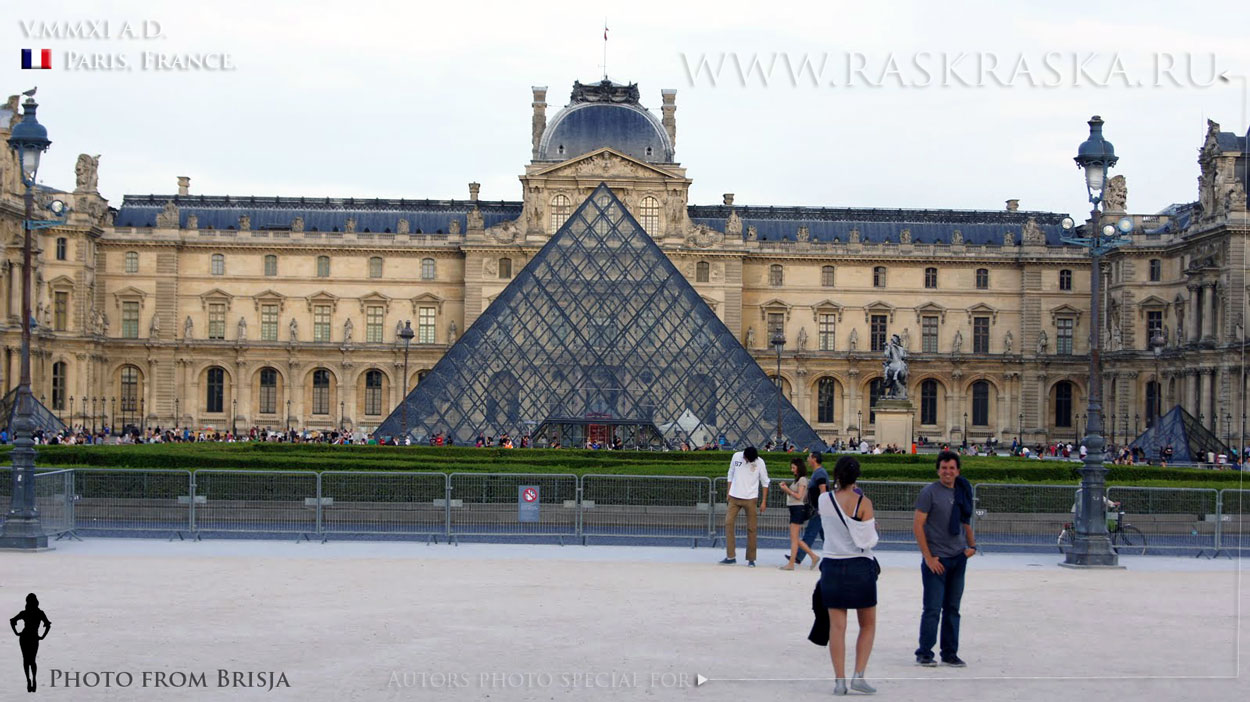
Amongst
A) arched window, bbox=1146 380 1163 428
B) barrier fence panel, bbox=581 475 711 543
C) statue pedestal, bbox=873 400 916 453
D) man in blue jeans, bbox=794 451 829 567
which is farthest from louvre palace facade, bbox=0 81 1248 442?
man in blue jeans, bbox=794 451 829 567

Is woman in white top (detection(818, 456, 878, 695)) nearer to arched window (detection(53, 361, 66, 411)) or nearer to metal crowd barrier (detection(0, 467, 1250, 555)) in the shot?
metal crowd barrier (detection(0, 467, 1250, 555))

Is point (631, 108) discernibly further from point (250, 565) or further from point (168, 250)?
point (250, 565)

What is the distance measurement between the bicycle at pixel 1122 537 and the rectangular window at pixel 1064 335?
44.5 meters

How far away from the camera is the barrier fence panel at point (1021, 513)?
1828cm

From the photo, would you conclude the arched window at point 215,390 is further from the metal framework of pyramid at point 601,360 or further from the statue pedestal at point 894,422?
the statue pedestal at point 894,422

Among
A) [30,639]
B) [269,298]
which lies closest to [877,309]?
[269,298]

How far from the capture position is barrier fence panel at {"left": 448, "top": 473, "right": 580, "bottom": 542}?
18328mm

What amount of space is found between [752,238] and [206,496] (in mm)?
44191

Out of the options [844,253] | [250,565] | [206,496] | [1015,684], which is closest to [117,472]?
[206,496]

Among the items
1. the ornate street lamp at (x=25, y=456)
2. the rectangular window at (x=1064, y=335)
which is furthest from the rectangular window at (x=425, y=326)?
the ornate street lamp at (x=25, y=456)

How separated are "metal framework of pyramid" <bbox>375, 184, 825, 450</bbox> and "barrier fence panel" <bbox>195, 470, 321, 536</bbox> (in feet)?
51.1

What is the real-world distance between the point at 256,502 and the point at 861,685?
1077 cm

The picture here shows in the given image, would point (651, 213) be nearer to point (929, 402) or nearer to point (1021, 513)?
point (929, 402)

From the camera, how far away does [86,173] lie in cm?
5856
